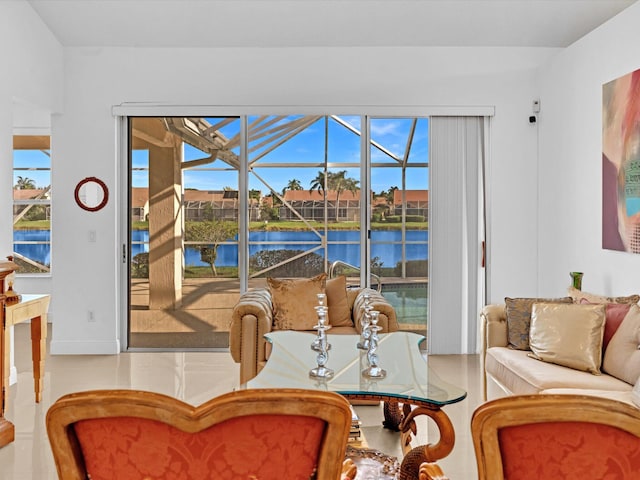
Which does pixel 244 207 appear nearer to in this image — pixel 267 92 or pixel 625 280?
pixel 267 92

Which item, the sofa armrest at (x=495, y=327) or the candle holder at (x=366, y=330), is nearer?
the candle holder at (x=366, y=330)

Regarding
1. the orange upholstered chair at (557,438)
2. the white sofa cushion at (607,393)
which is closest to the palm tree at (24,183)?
the white sofa cushion at (607,393)

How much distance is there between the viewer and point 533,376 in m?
3.67

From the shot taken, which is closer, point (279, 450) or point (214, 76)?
point (279, 450)

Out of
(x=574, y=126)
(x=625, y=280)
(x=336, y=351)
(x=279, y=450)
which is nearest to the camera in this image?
(x=279, y=450)

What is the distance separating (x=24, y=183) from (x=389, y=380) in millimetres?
6657

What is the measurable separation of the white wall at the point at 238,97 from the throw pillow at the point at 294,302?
1.91m

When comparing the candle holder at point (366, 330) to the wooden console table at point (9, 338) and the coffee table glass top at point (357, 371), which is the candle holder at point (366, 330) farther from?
the wooden console table at point (9, 338)

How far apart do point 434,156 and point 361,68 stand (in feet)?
3.60

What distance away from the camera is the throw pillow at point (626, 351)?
3574mm

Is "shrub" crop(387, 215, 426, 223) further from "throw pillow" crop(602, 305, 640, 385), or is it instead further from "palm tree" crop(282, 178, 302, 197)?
"throw pillow" crop(602, 305, 640, 385)

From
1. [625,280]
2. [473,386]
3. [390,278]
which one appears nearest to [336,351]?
[473,386]

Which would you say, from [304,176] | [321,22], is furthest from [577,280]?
[321,22]

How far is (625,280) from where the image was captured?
4578mm
